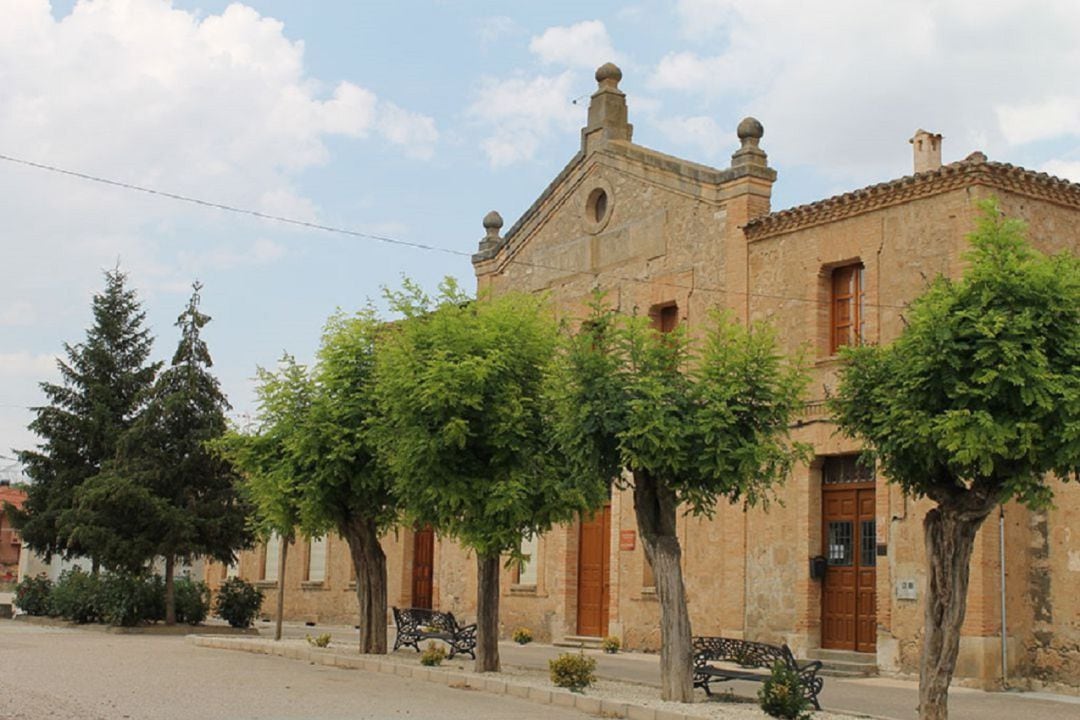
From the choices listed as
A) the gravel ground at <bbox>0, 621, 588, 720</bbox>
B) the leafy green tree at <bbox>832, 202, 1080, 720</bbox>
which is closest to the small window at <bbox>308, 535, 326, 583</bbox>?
the gravel ground at <bbox>0, 621, 588, 720</bbox>

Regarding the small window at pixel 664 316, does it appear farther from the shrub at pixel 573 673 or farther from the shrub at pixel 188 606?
the shrub at pixel 188 606

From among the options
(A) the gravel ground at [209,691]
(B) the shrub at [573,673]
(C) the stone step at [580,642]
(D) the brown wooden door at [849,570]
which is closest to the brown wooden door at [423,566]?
(C) the stone step at [580,642]

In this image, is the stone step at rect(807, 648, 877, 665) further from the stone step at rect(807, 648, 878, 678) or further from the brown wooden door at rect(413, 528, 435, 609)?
the brown wooden door at rect(413, 528, 435, 609)

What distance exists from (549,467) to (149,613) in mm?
14317

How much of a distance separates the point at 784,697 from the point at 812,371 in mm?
8237

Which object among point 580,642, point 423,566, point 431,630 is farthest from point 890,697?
point 423,566

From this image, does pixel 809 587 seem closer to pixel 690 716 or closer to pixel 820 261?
pixel 820 261

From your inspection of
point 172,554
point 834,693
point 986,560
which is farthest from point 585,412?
point 172,554

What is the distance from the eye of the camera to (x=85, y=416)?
3173cm

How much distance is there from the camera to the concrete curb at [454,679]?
13773 mm

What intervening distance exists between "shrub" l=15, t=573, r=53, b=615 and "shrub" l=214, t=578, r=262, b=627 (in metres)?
4.74

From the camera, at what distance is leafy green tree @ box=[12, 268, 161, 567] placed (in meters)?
31.3

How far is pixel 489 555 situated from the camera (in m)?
17.2

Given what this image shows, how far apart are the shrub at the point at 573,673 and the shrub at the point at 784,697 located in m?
2.66
